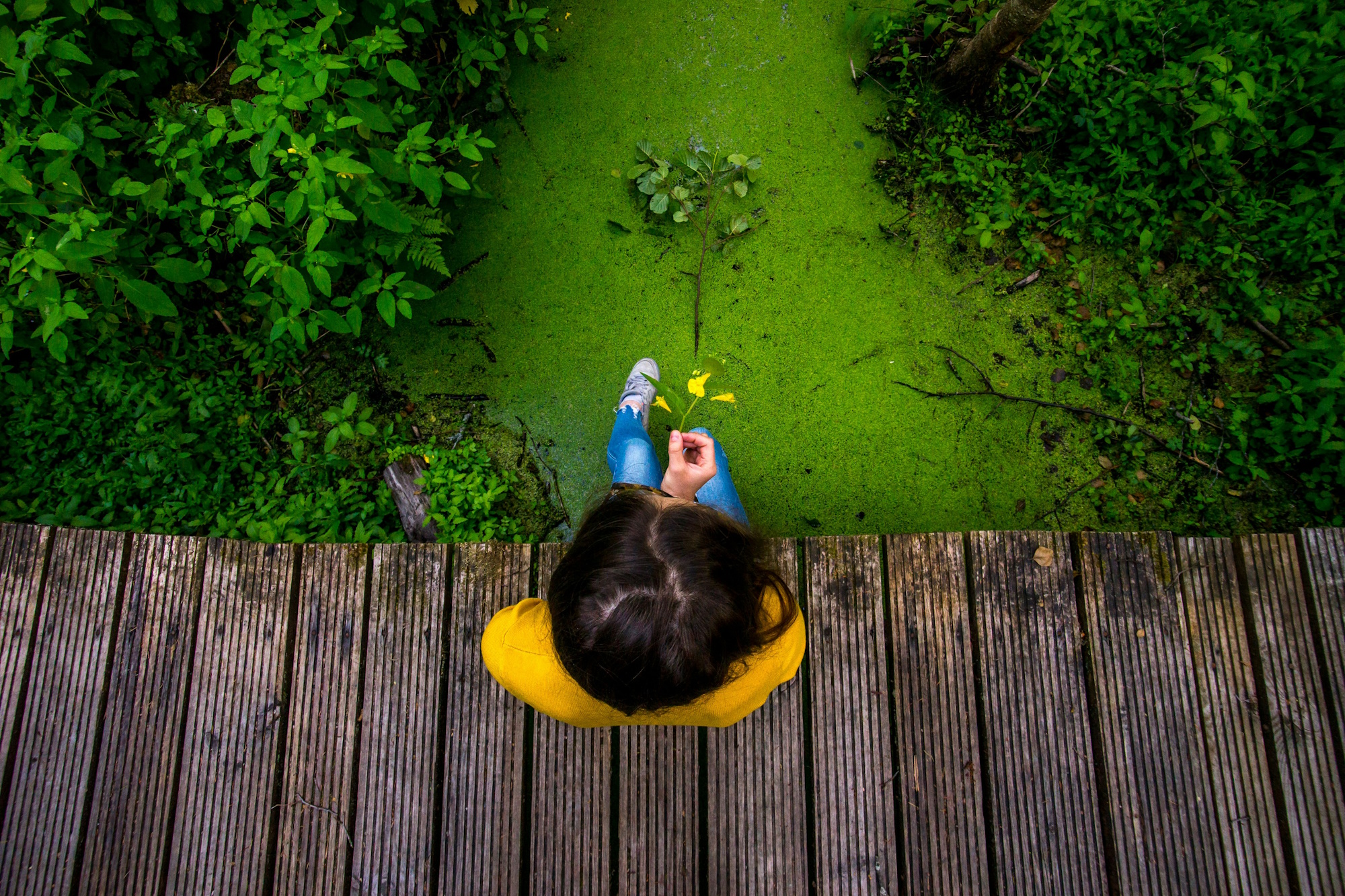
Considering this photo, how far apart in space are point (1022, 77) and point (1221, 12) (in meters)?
0.63

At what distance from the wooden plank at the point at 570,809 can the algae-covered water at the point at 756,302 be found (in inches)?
25.3

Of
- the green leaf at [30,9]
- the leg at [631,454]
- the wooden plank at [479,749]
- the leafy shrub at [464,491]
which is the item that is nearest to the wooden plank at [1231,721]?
the leg at [631,454]

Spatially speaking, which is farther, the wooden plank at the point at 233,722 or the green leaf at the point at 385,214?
the green leaf at the point at 385,214

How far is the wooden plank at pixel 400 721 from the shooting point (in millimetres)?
1333

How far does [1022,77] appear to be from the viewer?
1.90 m

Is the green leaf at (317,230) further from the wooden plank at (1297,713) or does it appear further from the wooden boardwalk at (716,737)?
the wooden plank at (1297,713)

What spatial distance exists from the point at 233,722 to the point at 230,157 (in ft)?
4.49

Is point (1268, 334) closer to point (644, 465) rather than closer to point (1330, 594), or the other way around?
point (1330, 594)

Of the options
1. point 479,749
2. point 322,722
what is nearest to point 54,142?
point 322,722

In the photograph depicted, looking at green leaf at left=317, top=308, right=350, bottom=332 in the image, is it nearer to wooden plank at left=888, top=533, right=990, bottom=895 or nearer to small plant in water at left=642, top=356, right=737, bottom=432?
small plant in water at left=642, top=356, right=737, bottom=432

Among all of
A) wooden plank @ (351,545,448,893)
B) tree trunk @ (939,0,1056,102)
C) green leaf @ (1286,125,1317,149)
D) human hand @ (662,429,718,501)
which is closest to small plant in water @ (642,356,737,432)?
human hand @ (662,429,718,501)

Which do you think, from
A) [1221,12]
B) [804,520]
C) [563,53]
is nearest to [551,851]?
[804,520]

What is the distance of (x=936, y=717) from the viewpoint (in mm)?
1380

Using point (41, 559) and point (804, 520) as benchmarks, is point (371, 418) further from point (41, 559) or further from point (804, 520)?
point (804, 520)
